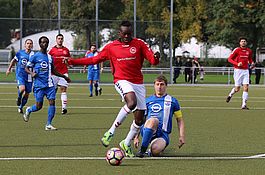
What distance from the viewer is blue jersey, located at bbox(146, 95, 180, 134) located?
10.9 m

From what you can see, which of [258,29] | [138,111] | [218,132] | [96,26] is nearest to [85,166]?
[138,111]

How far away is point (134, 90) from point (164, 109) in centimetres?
59

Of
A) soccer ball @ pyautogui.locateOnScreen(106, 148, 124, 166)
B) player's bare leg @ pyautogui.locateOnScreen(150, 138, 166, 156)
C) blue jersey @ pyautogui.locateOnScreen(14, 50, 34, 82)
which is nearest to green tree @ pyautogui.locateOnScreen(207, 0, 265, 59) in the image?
blue jersey @ pyautogui.locateOnScreen(14, 50, 34, 82)

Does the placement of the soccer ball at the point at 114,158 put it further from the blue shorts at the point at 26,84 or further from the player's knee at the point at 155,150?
the blue shorts at the point at 26,84

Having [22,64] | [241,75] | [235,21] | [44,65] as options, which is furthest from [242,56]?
[235,21]

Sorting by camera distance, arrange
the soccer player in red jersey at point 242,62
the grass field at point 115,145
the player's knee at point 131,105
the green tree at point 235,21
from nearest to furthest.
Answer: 1. the grass field at point 115,145
2. the player's knee at point 131,105
3. the soccer player in red jersey at point 242,62
4. the green tree at point 235,21

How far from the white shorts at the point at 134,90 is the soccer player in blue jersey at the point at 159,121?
0.11 m

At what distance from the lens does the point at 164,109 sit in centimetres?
1092

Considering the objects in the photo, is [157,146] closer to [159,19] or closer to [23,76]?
[23,76]

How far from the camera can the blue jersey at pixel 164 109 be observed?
35.9ft

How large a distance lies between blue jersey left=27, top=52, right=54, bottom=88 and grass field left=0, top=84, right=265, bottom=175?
100 centimetres

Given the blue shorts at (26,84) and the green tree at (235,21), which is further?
the green tree at (235,21)

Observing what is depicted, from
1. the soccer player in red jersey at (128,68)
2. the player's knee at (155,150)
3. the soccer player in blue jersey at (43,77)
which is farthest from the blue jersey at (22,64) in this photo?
the player's knee at (155,150)

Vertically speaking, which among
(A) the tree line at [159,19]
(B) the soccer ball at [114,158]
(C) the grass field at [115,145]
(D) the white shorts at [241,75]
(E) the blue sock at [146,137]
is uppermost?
(A) the tree line at [159,19]
